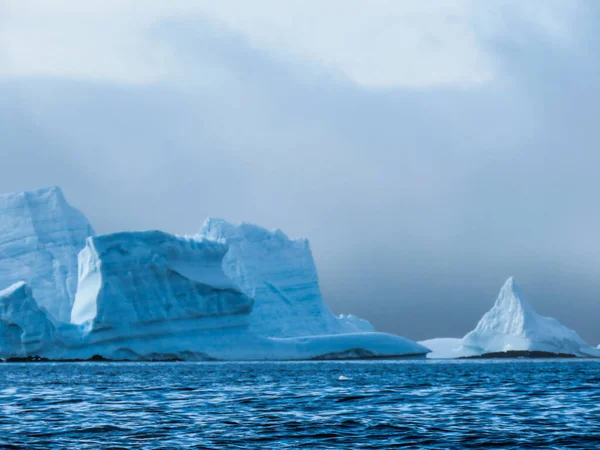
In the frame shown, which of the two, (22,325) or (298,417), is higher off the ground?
(22,325)

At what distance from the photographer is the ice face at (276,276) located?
75.5 metres

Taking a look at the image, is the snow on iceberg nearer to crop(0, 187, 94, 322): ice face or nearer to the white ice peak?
crop(0, 187, 94, 322): ice face

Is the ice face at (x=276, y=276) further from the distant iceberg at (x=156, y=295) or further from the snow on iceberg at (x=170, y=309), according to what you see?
the snow on iceberg at (x=170, y=309)

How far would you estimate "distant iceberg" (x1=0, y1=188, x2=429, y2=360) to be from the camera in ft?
188

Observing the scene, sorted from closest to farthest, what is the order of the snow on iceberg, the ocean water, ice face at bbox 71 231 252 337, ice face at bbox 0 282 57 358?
the ocean water < ice face at bbox 0 282 57 358 < ice face at bbox 71 231 252 337 < the snow on iceberg

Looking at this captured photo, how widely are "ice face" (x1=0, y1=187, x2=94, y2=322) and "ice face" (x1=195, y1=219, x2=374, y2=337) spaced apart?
Answer: 12.4 meters

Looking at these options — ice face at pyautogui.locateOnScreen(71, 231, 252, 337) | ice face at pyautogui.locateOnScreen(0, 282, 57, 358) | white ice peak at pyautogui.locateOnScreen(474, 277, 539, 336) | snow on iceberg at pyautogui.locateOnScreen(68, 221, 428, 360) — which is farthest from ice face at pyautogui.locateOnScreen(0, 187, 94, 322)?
white ice peak at pyautogui.locateOnScreen(474, 277, 539, 336)

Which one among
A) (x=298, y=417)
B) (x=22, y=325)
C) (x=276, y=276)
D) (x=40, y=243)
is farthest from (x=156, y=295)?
(x=298, y=417)

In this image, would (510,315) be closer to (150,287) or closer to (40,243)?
(150,287)

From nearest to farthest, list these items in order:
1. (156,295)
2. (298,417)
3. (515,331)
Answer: (298,417)
(156,295)
(515,331)

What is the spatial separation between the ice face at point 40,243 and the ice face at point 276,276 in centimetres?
1245

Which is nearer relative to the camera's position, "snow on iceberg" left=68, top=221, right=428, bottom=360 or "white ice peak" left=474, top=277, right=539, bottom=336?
"snow on iceberg" left=68, top=221, right=428, bottom=360

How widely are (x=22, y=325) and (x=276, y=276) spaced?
26.0 metres

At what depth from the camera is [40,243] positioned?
6994cm
